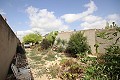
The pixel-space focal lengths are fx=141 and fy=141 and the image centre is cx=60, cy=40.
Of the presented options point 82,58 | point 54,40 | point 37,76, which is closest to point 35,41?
point 54,40

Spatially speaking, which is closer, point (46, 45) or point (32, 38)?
point (46, 45)

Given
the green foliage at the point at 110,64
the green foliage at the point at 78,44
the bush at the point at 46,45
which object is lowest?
the bush at the point at 46,45

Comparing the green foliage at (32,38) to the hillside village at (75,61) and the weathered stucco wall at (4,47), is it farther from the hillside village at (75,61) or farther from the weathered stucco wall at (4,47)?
the weathered stucco wall at (4,47)

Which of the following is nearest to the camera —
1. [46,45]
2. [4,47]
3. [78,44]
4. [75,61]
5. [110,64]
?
[110,64]

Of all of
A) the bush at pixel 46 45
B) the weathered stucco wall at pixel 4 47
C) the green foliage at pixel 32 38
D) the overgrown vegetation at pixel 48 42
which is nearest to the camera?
the weathered stucco wall at pixel 4 47

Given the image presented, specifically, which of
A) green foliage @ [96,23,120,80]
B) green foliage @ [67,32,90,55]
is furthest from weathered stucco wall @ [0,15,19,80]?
green foliage @ [67,32,90,55]

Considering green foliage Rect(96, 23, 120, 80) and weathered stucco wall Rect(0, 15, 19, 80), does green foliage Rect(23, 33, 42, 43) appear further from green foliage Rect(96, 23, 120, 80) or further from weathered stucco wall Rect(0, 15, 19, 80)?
green foliage Rect(96, 23, 120, 80)

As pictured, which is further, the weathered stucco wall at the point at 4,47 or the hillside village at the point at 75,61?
the weathered stucco wall at the point at 4,47

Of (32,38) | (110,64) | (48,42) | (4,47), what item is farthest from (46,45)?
(110,64)

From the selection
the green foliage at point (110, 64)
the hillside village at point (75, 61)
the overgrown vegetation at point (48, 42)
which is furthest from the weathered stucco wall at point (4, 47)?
the overgrown vegetation at point (48, 42)

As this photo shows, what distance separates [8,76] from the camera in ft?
26.4

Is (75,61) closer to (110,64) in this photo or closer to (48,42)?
(110,64)

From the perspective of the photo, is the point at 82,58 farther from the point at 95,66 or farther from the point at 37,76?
the point at 37,76

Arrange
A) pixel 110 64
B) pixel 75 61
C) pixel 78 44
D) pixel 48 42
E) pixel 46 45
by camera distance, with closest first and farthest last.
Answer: pixel 110 64, pixel 75 61, pixel 78 44, pixel 46 45, pixel 48 42
